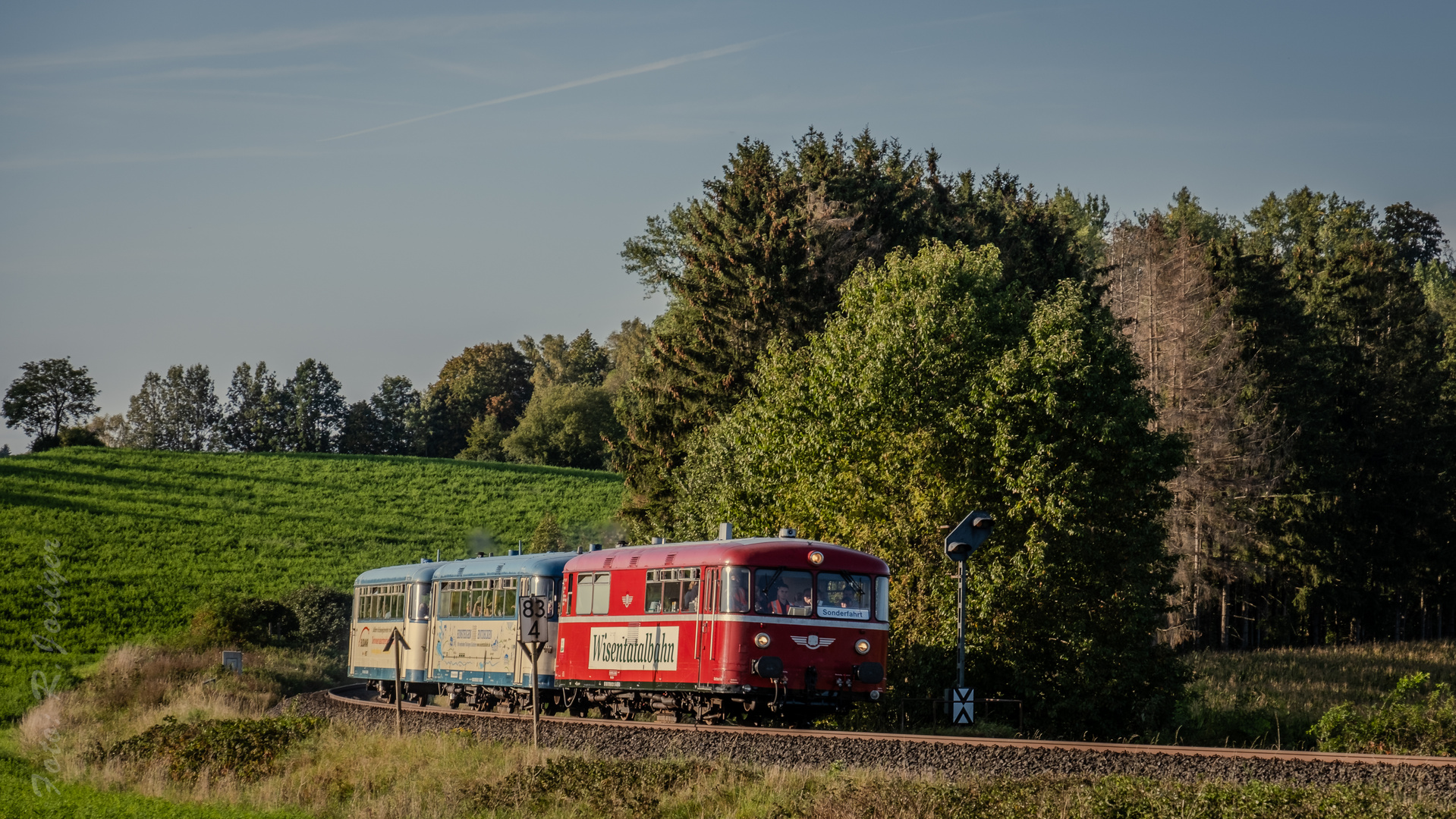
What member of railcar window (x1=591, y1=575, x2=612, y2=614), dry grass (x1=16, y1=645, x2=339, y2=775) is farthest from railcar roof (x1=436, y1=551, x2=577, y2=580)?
dry grass (x1=16, y1=645, x2=339, y2=775)

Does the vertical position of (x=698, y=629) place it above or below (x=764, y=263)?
below

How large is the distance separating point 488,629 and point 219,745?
20.2 ft

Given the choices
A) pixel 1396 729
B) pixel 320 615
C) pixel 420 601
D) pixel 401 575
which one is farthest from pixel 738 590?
pixel 320 615

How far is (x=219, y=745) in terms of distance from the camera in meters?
22.6

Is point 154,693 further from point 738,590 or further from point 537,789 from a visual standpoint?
point 537,789

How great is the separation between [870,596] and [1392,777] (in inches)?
415

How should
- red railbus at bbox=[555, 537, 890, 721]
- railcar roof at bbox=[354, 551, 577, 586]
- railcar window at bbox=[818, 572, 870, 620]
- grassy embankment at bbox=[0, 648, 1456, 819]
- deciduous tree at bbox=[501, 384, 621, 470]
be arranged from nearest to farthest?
grassy embankment at bbox=[0, 648, 1456, 819] < red railbus at bbox=[555, 537, 890, 721] < railcar window at bbox=[818, 572, 870, 620] < railcar roof at bbox=[354, 551, 577, 586] < deciduous tree at bbox=[501, 384, 621, 470]

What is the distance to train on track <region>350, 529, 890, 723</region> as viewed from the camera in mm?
20047

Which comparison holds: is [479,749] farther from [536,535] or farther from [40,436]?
[40,436]

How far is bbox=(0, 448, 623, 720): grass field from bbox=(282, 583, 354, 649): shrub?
3997 mm

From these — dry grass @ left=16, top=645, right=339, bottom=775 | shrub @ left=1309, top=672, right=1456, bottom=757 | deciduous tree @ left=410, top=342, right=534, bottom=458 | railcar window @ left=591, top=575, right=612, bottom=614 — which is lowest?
dry grass @ left=16, top=645, right=339, bottom=775

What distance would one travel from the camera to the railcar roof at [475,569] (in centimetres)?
2539

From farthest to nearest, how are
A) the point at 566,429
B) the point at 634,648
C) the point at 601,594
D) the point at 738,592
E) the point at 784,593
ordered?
the point at 566,429 < the point at 601,594 < the point at 634,648 < the point at 784,593 < the point at 738,592

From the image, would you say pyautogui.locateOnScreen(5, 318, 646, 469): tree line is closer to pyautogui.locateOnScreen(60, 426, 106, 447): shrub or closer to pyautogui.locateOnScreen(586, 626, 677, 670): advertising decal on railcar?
pyautogui.locateOnScreen(60, 426, 106, 447): shrub
